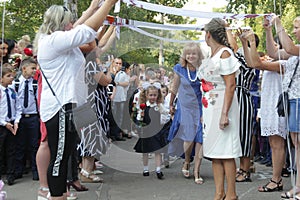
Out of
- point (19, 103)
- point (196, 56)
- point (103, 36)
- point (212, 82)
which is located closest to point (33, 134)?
point (19, 103)

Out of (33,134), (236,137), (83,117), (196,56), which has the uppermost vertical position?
(196,56)

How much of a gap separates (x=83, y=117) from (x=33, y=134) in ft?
9.29

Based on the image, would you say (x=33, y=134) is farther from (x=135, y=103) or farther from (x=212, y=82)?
(x=212, y=82)

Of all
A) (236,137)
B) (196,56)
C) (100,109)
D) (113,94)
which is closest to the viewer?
(236,137)

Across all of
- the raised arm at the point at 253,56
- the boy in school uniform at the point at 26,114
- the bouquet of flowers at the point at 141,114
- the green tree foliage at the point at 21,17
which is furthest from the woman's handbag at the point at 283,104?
the green tree foliage at the point at 21,17

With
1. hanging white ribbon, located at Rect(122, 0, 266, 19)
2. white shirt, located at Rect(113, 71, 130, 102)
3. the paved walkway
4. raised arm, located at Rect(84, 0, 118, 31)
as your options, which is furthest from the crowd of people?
white shirt, located at Rect(113, 71, 130, 102)

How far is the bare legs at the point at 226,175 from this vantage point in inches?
171

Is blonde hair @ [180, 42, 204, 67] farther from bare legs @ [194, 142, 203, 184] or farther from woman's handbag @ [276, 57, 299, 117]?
woman's handbag @ [276, 57, 299, 117]

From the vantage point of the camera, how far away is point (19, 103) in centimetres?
601

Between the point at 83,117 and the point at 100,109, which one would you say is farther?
the point at 100,109

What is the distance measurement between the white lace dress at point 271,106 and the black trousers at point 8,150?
133 inches

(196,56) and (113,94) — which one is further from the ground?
(196,56)

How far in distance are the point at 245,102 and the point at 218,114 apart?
55.0 inches

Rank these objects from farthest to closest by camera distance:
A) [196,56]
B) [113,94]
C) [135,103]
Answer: [113,94] < [135,103] < [196,56]
